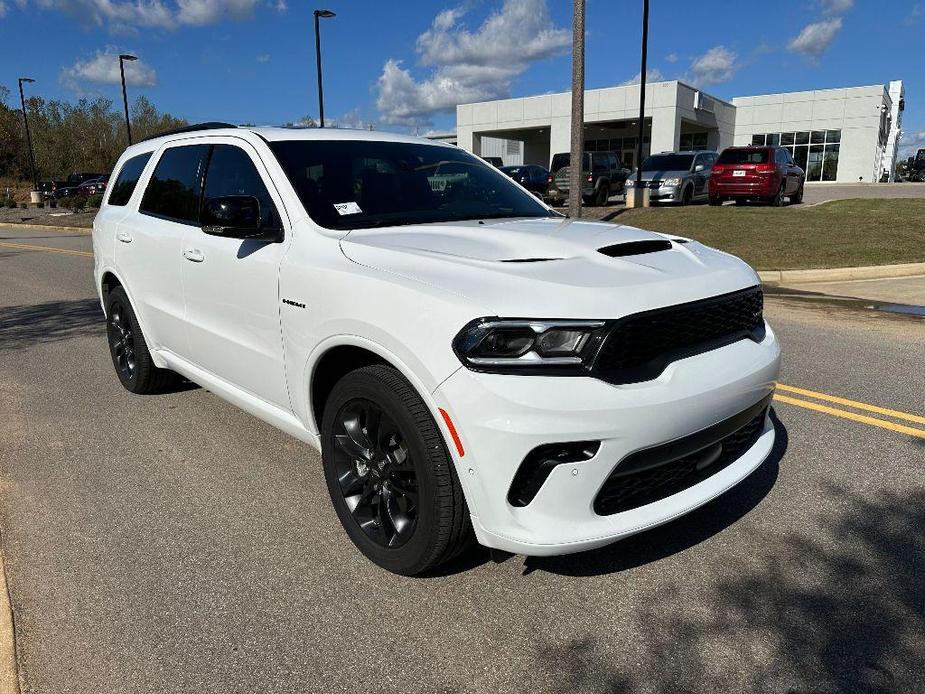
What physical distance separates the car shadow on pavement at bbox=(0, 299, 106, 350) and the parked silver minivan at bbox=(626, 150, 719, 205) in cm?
1690

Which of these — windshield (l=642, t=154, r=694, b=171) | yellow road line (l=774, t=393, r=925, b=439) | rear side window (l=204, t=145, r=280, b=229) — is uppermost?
windshield (l=642, t=154, r=694, b=171)

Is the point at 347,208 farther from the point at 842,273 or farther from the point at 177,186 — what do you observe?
the point at 842,273

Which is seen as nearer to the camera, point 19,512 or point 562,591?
point 562,591

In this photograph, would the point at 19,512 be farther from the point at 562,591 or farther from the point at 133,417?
A: the point at 562,591

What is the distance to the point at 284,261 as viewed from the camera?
3.19m

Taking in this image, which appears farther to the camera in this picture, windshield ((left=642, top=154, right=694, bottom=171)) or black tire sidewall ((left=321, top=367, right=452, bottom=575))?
windshield ((left=642, top=154, right=694, bottom=171))

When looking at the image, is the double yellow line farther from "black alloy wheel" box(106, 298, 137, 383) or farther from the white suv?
"black alloy wheel" box(106, 298, 137, 383)

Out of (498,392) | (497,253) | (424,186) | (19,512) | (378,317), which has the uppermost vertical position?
(424,186)

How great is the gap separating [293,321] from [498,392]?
4.01ft

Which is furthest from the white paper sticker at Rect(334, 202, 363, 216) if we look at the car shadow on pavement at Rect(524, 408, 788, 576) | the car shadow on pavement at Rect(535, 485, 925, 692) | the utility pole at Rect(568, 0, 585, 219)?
the utility pole at Rect(568, 0, 585, 219)

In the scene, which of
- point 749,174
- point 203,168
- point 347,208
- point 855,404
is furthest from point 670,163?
point 347,208

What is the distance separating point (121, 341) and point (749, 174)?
1821 cm

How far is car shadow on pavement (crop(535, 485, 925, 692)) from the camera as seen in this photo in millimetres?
2287

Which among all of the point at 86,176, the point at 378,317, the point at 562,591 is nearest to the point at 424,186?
the point at 378,317
